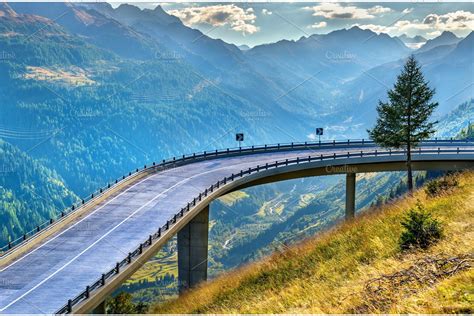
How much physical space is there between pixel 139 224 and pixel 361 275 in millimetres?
24118

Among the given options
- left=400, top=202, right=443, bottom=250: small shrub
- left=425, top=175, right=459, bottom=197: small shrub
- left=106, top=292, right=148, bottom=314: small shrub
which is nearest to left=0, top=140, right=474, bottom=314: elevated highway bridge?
left=106, top=292, right=148, bottom=314: small shrub

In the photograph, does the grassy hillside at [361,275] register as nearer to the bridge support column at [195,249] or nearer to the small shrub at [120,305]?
the small shrub at [120,305]

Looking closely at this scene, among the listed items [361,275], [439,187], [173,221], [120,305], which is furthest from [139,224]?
[361,275]

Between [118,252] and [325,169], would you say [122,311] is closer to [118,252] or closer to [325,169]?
[118,252]

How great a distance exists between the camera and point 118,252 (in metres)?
35.0

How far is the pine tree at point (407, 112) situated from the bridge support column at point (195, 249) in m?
19.3

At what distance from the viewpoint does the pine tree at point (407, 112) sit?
53656mm

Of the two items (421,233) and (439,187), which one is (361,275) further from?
(439,187)

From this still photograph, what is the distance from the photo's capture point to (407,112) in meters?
54.1

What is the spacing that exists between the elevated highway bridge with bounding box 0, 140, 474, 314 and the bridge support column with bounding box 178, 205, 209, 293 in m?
0.09

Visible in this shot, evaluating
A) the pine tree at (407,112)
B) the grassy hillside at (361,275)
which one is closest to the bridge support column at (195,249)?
the grassy hillside at (361,275)

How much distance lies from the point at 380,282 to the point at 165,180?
138ft

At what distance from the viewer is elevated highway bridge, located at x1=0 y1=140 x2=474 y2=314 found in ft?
96.9

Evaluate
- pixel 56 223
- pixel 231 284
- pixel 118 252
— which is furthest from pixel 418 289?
pixel 56 223
